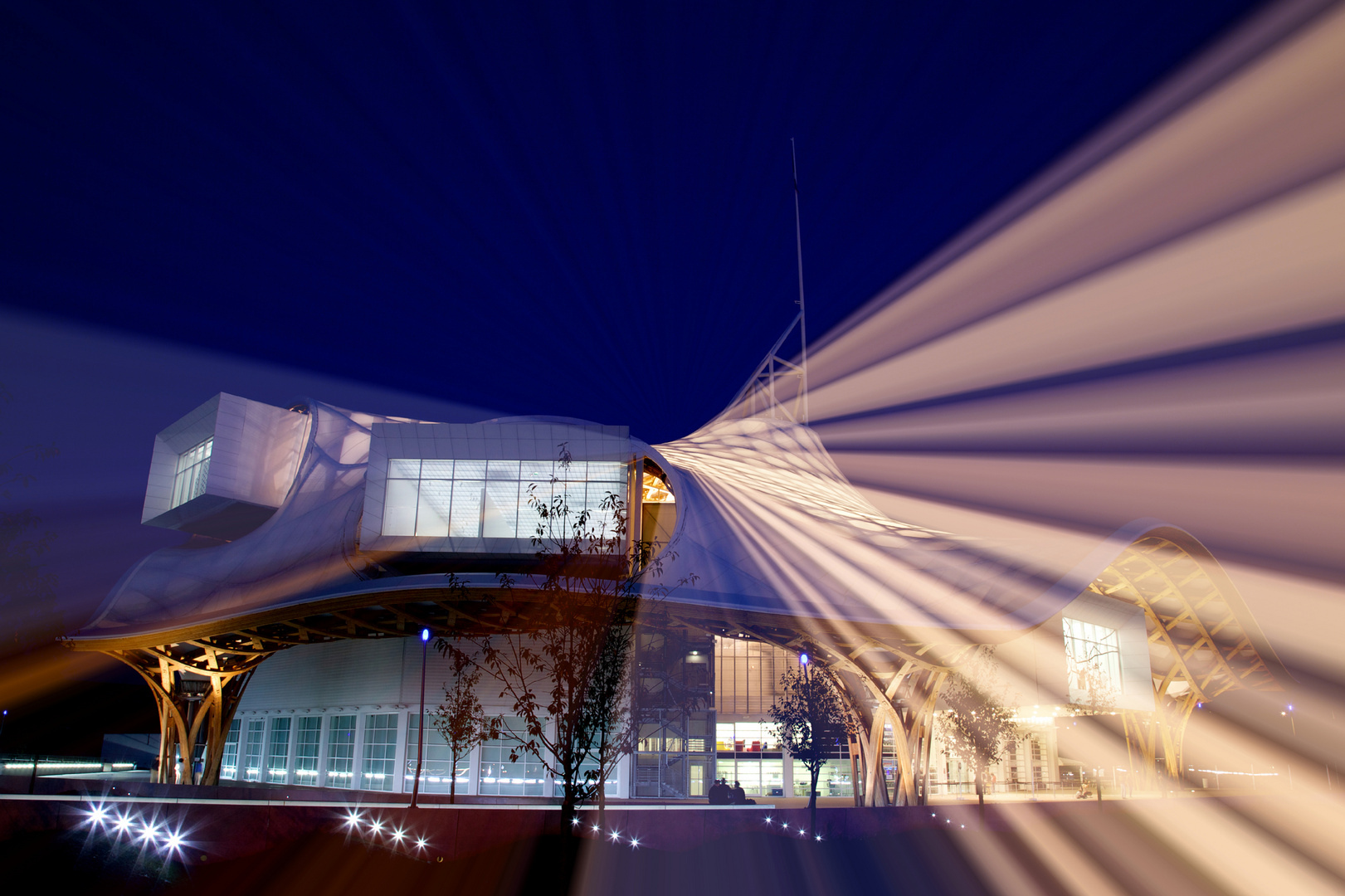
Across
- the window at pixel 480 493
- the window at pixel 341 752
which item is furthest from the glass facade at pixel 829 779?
the window at pixel 341 752

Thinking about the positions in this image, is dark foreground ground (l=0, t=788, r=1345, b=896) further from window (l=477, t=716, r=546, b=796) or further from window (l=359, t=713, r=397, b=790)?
window (l=359, t=713, r=397, b=790)

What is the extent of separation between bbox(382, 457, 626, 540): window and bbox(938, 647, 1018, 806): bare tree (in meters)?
16.7

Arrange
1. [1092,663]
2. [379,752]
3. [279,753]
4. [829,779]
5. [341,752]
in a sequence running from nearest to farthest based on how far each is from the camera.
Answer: [379,752] → [341,752] → [279,753] → [829,779] → [1092,663]

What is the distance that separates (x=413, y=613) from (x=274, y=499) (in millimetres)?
19260

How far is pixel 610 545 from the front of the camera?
15883mm

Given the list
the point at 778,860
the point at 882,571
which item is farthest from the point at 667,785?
the point at 778,860

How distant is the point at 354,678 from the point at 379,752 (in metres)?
4.03

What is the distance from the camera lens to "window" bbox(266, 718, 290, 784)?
149 feet

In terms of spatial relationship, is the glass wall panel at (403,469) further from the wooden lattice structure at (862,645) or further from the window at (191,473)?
the window at (191,473)

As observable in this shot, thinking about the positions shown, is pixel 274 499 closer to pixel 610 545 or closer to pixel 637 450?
pixel 637 450

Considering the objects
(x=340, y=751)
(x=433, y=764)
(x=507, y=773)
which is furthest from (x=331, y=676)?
(x=507, y=773)

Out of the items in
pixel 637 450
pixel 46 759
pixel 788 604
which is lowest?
pixel 46 759

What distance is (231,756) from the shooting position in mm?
49969

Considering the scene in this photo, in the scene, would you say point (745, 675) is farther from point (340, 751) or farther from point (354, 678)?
point (340, 751)
